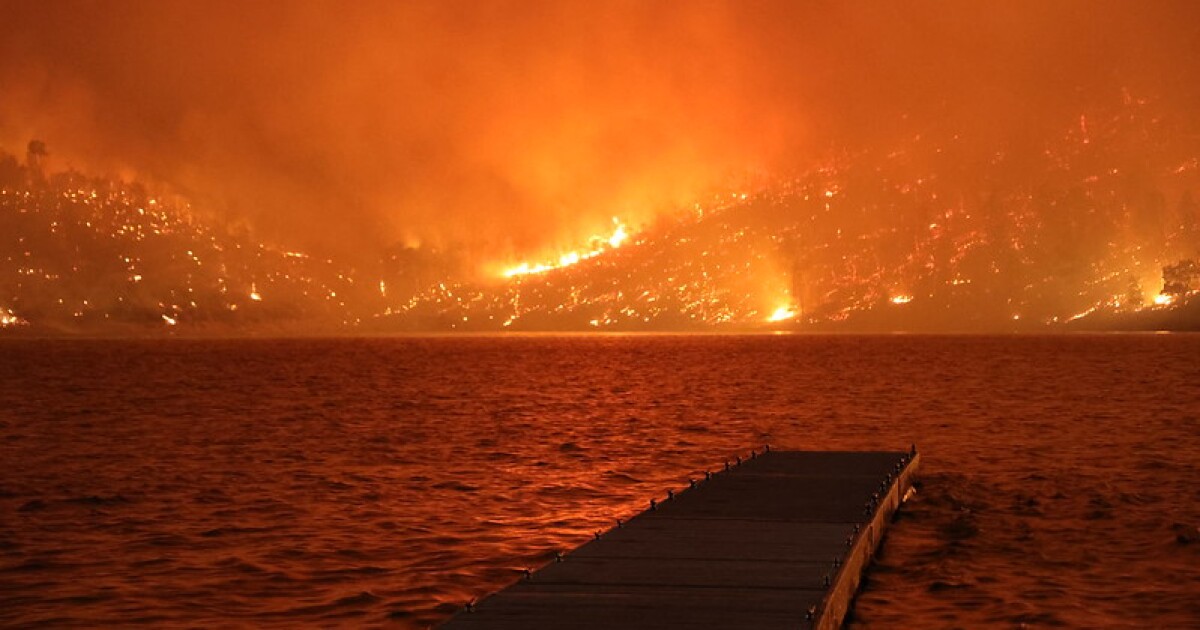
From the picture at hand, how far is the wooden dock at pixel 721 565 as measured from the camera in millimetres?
19047

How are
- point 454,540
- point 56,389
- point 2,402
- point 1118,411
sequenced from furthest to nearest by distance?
point 56,389 < point 2,402 < point 1118,411 < point 454,540

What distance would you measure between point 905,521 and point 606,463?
52.3 ft

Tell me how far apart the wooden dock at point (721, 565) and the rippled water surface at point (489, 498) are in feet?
3.99

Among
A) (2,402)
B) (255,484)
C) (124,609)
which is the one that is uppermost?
(2,402)

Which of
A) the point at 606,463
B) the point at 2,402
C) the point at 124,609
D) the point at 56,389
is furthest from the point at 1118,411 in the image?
the point at 56,389

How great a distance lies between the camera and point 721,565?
75.0ft

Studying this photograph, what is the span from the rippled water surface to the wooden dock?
1217 mm

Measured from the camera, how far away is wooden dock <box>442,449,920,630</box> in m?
19.0

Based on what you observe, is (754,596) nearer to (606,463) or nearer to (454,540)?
(454,540)

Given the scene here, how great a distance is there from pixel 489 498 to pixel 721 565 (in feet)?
55.4

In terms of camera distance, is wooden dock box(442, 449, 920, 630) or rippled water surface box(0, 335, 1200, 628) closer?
wooden dock box(442, 449, 920, 630)

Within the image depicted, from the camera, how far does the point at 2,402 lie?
3622 inches

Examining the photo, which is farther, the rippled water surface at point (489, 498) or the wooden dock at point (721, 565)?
the rippled water surface at point (489, 498)

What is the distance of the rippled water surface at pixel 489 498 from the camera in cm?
2545
